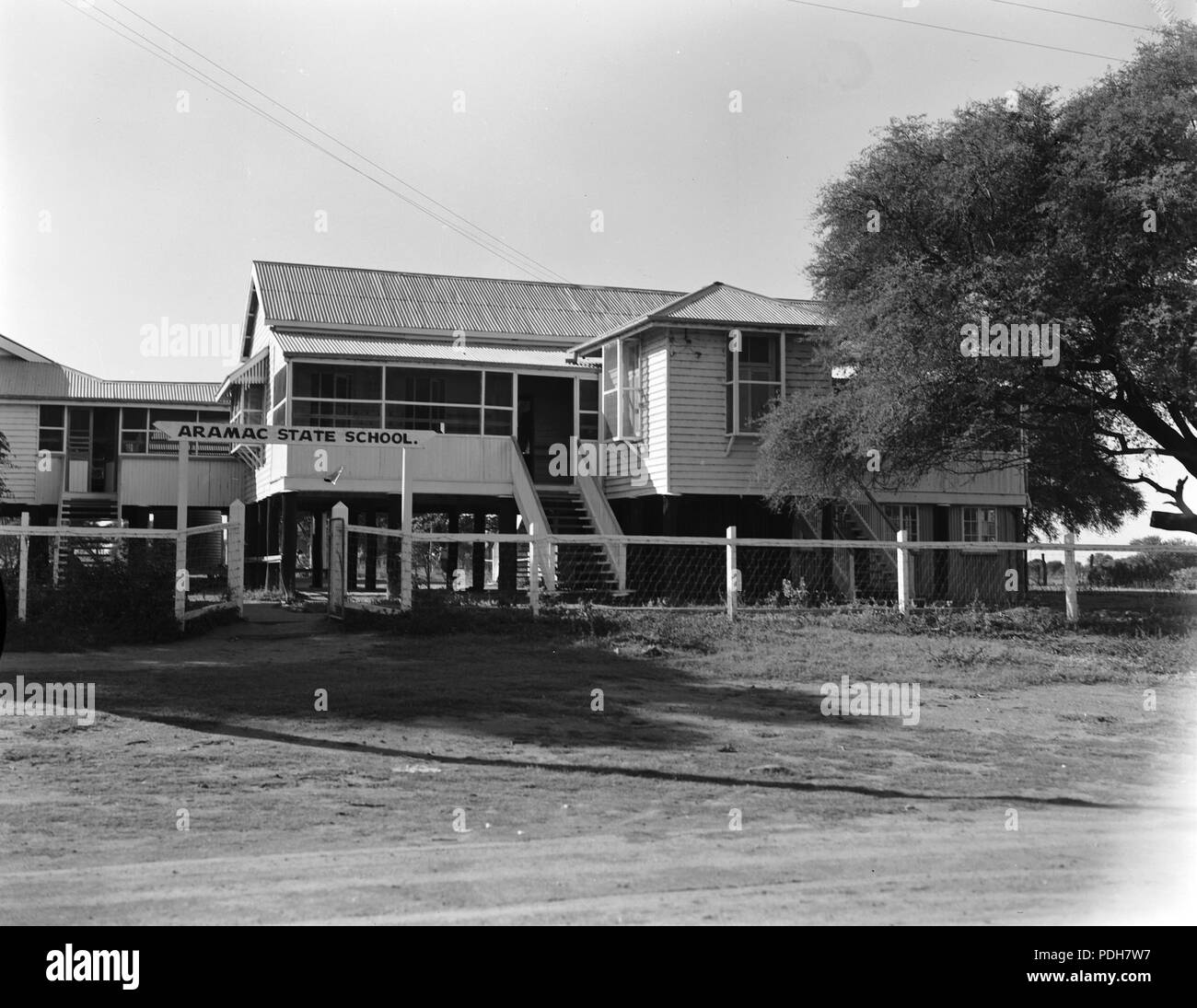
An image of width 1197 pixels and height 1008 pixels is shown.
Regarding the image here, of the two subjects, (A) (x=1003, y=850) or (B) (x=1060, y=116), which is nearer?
(A) (x=1003, y=850)

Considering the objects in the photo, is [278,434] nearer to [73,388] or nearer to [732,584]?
[732,584]

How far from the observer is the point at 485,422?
27938mm

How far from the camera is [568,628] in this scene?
682 inches

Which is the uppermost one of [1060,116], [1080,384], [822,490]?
[1060,116]

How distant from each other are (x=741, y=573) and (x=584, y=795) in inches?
609

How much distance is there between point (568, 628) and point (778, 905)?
37.7ft

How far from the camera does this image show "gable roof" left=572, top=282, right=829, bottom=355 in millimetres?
25047

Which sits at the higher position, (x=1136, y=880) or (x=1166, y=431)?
(x=1166, y=431)

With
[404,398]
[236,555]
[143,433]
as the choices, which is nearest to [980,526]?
[404,398]

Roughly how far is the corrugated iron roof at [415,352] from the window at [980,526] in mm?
9201

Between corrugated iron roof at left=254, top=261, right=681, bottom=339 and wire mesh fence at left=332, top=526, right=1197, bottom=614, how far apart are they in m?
6.17

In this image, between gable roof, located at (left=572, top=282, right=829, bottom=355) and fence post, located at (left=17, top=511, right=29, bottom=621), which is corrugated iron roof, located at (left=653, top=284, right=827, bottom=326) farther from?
fence post, located at (left=17, top=511, right=29, bottom=621)

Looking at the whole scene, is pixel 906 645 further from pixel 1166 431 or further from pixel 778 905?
pixel 778 905
